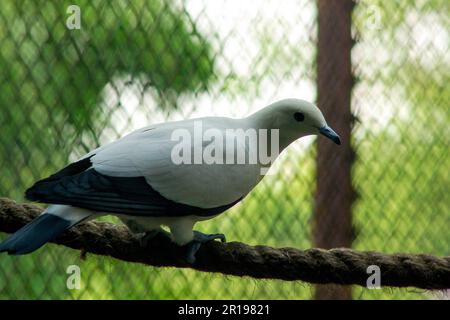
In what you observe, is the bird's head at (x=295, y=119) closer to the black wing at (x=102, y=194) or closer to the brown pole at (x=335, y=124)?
the black wing at (x=102, y=194)

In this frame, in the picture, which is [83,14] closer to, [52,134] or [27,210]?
[52,134]

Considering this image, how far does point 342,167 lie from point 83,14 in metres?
0.61

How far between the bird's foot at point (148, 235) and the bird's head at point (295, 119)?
0.22 meters

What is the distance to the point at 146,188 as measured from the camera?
938mm

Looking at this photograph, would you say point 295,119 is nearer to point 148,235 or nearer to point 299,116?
point 299,116

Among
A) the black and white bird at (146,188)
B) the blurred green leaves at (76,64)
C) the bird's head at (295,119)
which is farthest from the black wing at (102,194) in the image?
the blurred green leaves at (76,64)

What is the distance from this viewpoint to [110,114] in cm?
135

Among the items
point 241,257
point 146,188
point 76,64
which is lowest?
point 241,257

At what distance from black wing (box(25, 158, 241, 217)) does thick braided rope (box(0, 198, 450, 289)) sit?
83 millimetres

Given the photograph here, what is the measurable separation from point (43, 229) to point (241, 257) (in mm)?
277

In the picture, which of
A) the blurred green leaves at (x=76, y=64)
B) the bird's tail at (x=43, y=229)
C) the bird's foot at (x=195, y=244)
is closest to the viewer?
the bird's tail at (x=43, y=229)

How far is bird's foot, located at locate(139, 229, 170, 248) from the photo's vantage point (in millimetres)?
1007

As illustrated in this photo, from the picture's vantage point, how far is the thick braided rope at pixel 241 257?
100 centimetres

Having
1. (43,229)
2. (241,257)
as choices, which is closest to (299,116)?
(241,257)
